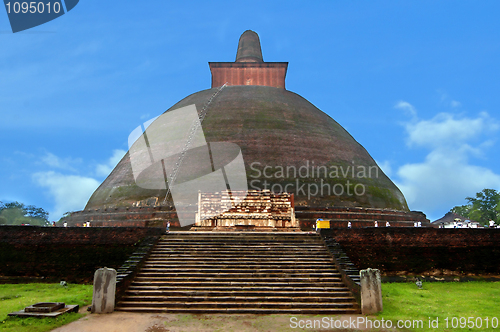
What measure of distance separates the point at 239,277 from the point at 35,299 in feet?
12.9

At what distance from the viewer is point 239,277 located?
23.2 feet

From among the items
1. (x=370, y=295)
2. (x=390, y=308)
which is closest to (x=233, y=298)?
(x=370, y=295)

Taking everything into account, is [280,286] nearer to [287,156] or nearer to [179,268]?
[179,268]

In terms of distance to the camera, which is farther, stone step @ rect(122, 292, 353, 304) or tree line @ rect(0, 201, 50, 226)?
tree line @ rect(0, 201, 50, 226)

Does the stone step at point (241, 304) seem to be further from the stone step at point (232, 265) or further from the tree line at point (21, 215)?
the tree line at point (21, 215)

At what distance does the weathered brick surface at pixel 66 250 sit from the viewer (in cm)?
858

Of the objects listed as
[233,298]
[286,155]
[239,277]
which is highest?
[286,155]

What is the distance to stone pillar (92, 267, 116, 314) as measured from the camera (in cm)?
603

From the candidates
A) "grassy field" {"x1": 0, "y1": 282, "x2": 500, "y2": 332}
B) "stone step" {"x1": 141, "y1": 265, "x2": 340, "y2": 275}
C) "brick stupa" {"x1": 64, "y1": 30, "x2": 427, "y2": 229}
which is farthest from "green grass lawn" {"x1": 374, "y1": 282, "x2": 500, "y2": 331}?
"brick stupa" {"x1": 64, "y1": 30, "x2": 427, "y2": 229}

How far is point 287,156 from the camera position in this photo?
1494 cm

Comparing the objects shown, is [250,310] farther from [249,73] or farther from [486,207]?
[486,207]

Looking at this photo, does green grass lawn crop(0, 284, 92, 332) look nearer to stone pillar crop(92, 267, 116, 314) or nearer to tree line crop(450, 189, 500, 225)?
stone pillar crop(92, 267, 116, 314)

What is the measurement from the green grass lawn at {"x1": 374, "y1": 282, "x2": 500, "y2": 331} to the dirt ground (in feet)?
3.11

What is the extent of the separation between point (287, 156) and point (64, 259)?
29.9 ft
